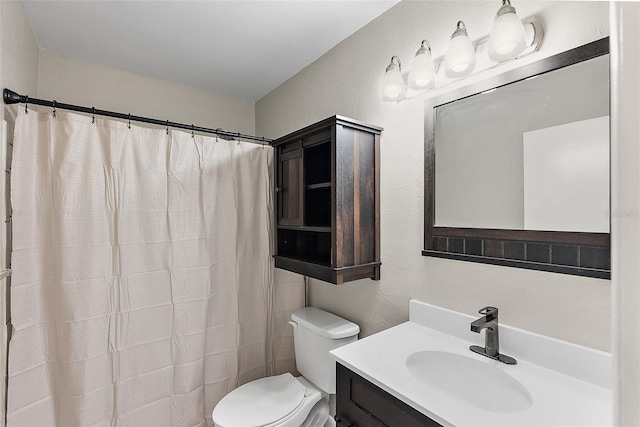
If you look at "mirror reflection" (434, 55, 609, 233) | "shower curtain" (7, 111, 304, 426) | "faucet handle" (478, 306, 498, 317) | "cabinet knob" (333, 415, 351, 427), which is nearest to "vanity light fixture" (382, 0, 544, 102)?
"mirror reflection" (434, 55, 609, 233)

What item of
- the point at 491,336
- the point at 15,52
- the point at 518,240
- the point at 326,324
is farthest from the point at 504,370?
the point at 15,52

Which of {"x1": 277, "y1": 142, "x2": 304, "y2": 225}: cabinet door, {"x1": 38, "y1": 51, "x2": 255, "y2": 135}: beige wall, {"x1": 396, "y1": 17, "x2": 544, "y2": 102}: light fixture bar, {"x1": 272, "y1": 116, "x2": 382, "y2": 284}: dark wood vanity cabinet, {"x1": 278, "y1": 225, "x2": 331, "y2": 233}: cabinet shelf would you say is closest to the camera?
{"x1": 396, "y1": 17, "x2": 544, "y2": 102}: light fixture bar

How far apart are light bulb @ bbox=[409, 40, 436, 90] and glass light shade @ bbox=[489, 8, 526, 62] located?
244 millimetres

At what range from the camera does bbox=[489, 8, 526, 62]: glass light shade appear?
39.7 inches

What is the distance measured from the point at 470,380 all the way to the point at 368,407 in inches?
15.4

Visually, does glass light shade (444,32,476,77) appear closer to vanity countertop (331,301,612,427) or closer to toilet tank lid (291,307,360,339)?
vanity countertop (331,301,612,427)

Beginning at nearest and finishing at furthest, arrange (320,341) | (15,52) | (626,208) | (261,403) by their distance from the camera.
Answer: (626,208), (15,52), (261,403), (320,341)

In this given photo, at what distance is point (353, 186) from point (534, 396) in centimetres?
100

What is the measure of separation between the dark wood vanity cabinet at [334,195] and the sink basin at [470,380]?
49 cm

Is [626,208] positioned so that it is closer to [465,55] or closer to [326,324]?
[465,55]

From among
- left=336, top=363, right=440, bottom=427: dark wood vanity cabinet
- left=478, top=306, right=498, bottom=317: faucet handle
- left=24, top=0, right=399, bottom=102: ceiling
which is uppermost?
left=24, top=0, right=399, bottom=102: ceiling

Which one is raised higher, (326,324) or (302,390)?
(326,324)

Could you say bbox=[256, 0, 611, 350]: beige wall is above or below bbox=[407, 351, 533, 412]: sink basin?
above

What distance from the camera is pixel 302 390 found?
1.62 meters
